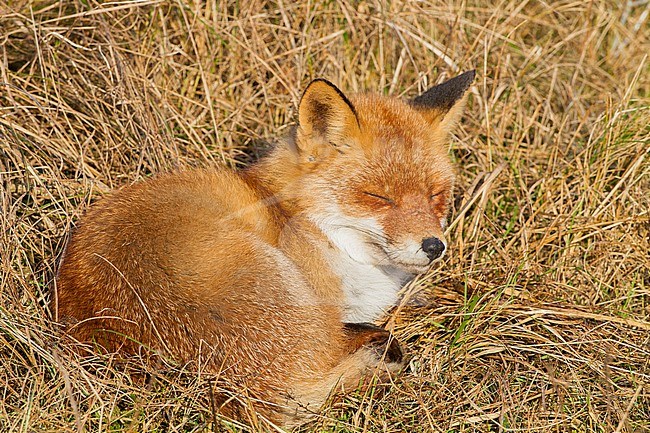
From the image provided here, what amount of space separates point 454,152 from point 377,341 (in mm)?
1575

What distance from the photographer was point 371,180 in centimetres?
282

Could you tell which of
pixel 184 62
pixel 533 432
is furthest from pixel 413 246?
pixel 184 62

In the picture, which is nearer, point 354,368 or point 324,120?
point 354,368

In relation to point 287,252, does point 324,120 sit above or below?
above

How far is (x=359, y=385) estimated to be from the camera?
2555 mm

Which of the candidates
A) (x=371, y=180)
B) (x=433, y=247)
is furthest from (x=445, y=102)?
(x=433, y=247)

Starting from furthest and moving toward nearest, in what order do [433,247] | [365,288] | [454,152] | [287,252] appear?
[454,152] → [365,288] → [287,252] → [433,247]

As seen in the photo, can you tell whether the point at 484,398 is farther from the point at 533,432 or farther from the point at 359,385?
the point at 359,385

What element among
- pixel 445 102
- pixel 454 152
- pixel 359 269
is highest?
pixel 445 102

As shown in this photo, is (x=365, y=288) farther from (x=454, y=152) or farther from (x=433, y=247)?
(x=454, y=152)

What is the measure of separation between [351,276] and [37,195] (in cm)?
146

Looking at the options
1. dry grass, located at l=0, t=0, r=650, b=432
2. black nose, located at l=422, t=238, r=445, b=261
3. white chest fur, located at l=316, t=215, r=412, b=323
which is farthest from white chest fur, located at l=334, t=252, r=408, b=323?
black nose, located at l=422, t=238, r=445, b=261

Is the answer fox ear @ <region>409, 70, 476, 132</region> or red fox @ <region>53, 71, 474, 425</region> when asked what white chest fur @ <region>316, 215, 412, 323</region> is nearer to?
red fox @ <region>53, 71, 474, 425</region>

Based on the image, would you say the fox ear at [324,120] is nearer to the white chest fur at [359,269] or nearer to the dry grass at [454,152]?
the white chest fur at [359,269]
